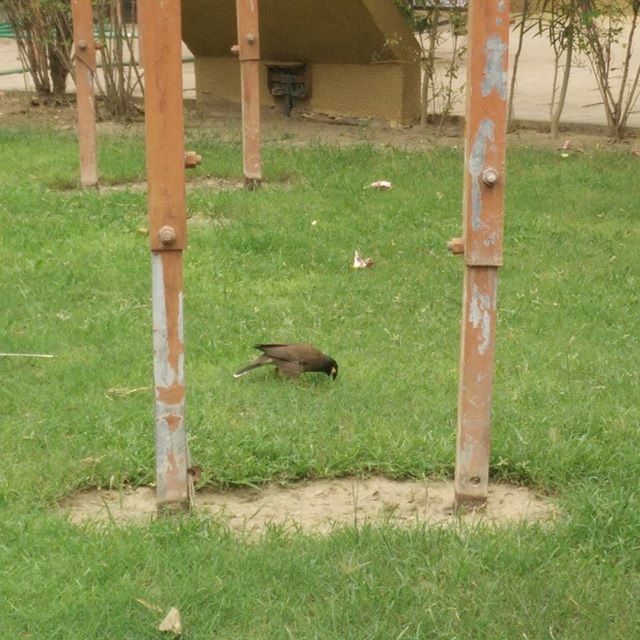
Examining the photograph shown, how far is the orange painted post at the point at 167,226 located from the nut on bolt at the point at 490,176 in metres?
0.93

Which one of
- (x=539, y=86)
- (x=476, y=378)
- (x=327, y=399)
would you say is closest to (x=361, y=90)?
(x=539, y=86)

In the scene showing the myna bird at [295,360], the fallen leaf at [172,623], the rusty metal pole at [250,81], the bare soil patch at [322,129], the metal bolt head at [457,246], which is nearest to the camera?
the fallen leaf at [172,623]

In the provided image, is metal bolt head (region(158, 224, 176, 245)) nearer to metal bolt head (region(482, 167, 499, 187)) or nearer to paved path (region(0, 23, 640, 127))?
metal bolt head (region(482, 167, 499, 187))

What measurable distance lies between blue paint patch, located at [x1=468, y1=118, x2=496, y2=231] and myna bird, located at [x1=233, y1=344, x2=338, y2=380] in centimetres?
145

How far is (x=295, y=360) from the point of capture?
17.4 feet

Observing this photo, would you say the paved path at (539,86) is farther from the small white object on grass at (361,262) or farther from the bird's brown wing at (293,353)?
the bird's brown wing at (293,353)

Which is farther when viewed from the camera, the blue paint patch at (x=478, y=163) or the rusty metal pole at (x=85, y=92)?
the rusty metal pole at (x=85, y=92)

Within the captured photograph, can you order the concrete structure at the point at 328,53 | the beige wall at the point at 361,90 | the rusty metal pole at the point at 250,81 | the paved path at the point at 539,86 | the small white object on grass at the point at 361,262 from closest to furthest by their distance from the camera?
the small white object on grass at the point at 361,262
the rusty metal pole at the point at 250,81
the concrete structure at the point at 328,53
the beige wall at the point at 361,90
the paved path at the point at 539,86

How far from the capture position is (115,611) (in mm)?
3508

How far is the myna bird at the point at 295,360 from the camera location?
5293 millimetres

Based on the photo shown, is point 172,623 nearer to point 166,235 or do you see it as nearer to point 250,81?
point 166,235

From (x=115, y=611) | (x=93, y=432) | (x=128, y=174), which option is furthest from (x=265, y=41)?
(x=115, y=611)

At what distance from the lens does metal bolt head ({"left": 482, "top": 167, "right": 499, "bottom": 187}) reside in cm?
397

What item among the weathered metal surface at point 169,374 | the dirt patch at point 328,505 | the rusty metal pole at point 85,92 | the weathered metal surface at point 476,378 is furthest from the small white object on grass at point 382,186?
the weathered metal surface at point 169,374
